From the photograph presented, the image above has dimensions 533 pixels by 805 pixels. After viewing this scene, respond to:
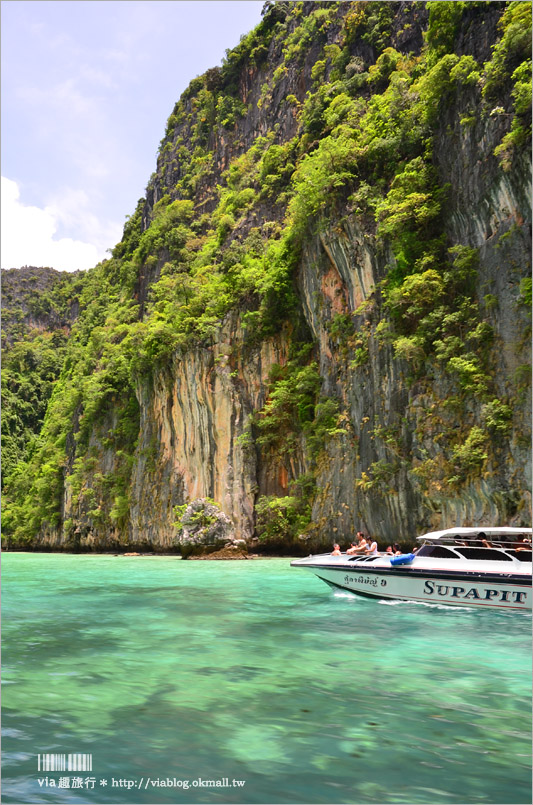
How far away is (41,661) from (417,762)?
214 inches

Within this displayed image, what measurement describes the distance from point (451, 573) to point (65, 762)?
31.2ft

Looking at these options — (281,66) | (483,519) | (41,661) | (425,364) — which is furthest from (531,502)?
(281,66)

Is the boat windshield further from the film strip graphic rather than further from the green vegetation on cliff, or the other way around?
the film strip graphic

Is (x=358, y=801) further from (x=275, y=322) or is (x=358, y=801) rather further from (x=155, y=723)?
(x=275, y=322)

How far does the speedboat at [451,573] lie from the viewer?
480 inches

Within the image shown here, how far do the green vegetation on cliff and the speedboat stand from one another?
798 cm

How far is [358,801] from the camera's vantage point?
4.32m

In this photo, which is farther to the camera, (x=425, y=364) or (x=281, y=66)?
(x=281, y=66)

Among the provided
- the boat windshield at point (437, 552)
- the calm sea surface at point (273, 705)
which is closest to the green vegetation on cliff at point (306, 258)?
the boat windshield at point (437, 552)

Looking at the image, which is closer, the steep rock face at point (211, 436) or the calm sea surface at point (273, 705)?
the calm sea surface at point (273, 705)

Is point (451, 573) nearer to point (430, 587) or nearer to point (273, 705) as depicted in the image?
point (430, 587)

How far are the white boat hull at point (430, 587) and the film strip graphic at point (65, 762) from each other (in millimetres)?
9327

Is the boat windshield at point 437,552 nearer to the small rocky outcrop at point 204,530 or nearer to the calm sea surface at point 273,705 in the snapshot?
the calm sea surface at point 273,705

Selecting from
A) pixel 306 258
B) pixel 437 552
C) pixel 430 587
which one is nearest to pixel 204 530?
pixel 306 258
